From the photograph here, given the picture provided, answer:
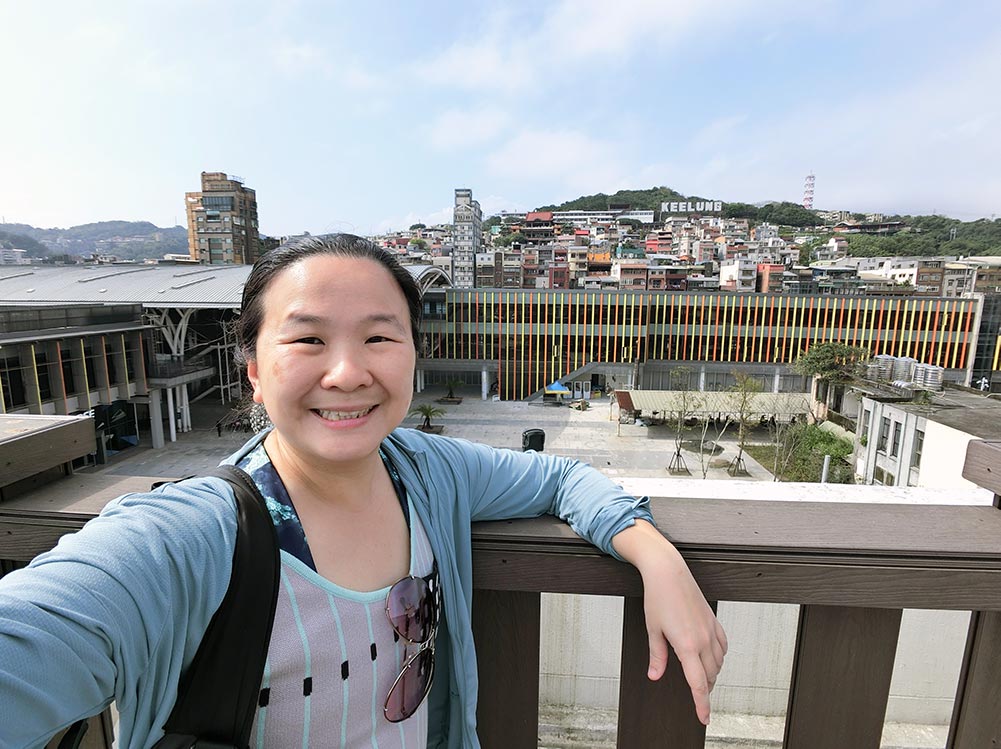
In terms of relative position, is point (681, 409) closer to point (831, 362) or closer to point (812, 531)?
point (831, 362)

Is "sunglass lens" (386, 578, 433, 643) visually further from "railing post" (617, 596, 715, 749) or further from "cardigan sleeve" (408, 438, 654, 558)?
"railing post" (617, 596, 715, 749)

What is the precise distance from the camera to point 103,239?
146875mm

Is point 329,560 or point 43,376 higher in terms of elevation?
point 329,560

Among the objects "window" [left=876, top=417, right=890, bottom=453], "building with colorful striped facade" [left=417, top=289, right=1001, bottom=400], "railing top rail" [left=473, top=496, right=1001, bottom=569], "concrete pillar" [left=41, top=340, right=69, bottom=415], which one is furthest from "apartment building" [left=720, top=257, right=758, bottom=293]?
"railing top rail" [left=473, top=496, right=1001, bottom=569]

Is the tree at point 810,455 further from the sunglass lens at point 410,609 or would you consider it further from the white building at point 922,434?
the sunglass lens at point 410,609

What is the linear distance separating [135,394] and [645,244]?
225 feet

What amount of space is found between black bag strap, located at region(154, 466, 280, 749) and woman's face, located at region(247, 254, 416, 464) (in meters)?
0.17

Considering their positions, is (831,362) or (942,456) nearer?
(942,456)

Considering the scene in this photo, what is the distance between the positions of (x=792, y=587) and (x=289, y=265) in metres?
0.96

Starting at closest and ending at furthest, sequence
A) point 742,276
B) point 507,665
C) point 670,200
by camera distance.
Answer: point 507,665, point 742,276, point 670,200

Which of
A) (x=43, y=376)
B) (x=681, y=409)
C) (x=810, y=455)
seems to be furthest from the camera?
(x=681, y=409)

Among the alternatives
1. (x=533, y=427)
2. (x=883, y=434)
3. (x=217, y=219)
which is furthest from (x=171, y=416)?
(x=217, y=219)

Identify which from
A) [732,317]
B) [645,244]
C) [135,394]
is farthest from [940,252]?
[135,394]

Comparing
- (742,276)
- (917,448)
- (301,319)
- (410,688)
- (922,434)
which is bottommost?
(917,448)
